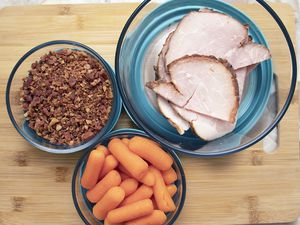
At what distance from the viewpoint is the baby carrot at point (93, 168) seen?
3.82 feet

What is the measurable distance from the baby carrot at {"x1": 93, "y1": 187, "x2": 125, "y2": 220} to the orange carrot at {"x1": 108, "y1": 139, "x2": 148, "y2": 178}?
6 centimetres

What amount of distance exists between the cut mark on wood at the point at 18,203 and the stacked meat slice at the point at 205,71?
0.50m

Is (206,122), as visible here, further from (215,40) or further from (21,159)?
(21,159)

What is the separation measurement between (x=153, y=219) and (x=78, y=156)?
0.28m

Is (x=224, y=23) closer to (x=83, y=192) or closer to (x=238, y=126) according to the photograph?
(x=238, y=126)

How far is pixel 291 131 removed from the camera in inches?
50.9

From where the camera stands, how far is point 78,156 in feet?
4.25

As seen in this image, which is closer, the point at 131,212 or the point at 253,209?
the point at 131,212

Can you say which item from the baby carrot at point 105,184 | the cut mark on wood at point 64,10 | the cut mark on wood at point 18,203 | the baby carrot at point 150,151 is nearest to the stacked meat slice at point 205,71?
the baby carrot at point 150,151

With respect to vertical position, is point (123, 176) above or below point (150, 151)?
below

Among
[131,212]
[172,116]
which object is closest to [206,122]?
[172,116]

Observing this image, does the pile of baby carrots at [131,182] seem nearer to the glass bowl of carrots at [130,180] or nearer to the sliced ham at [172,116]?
the glass bowl of carrots at [130,180]

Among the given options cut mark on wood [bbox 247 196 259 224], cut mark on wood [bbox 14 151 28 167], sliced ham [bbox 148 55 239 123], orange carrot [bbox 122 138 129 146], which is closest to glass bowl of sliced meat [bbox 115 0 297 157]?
sliced ham [bbox 148 55 239 123]

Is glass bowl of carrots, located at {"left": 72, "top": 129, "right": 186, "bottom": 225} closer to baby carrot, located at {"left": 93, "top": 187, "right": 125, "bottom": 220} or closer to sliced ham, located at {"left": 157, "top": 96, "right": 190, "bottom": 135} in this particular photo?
baby carrot, located at {"left": 93, "top": 187, "right": 125, "bottom": 220}
